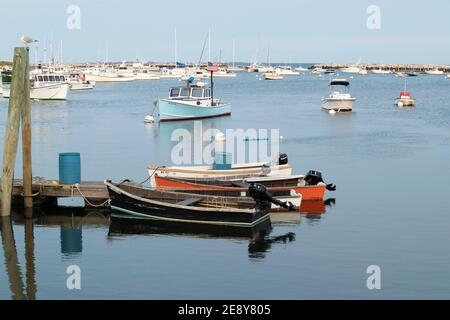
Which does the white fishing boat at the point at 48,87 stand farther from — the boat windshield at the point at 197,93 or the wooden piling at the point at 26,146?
the wooden piling at the point at 26,146

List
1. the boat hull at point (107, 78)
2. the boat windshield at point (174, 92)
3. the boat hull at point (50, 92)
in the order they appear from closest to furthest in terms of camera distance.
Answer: the boat windshield at point (174, 92) < the boat hull at point (50, 92) < the boat hull at point (107, 78)

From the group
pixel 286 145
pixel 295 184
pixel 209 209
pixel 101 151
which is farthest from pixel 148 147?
pixel 209 209

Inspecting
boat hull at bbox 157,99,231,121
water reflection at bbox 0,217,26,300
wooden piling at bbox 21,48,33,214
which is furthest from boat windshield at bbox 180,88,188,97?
water reflection at bbox 0,217,26,300

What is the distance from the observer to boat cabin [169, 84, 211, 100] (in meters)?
62.7

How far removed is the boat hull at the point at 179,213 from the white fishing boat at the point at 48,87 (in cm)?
6579

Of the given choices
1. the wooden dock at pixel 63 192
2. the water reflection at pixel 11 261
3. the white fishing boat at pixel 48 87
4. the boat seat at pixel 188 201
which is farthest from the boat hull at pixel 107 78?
the water reflection at pixel 11 261

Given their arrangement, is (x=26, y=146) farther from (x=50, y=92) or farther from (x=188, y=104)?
(x=50, y=92)

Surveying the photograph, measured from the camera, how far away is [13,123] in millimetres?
24453

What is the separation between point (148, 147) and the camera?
44.8 metres

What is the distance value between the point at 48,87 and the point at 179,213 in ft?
222

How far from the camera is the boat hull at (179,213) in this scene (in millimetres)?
23375

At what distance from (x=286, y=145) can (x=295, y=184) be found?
59.9 feet
